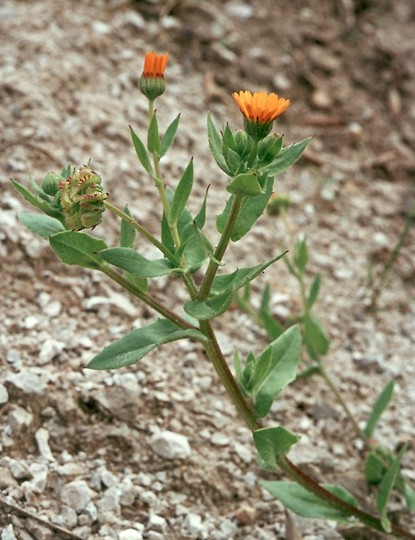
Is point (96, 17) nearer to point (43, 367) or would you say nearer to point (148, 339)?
point (43, 367)

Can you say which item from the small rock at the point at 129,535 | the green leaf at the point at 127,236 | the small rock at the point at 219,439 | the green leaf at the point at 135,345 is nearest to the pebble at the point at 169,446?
the small rock at the point at 219,439

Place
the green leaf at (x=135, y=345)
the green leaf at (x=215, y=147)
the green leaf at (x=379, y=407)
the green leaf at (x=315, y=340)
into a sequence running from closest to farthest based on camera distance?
the green leaf at (x=215, y=147) → the green leaf at (x=135, y=345) → the green leaf at (x=379, y=407) → the green leaf at (x=315, y=340)

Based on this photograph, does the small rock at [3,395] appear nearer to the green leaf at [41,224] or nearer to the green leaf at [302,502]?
the green leaf at [41,224]

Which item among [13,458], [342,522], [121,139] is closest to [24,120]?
[121,139]

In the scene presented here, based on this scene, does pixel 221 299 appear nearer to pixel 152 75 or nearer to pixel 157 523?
pixel 152 75

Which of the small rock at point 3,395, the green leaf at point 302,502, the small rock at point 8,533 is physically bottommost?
the small rock at point 8,533

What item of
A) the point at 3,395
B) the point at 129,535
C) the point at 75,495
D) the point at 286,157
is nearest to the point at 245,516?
the point at 129,535
